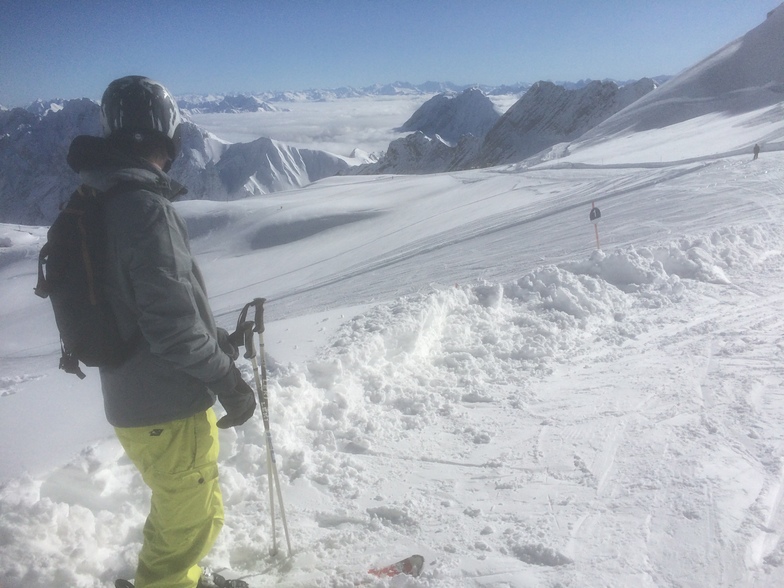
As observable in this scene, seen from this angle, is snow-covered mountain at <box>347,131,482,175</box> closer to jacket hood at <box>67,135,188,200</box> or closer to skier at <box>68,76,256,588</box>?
skier at <box>68,76,256,588</box>

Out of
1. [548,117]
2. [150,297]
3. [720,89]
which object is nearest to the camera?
[150,297]

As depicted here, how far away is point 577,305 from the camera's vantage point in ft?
20.5

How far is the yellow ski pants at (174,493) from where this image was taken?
2240mm

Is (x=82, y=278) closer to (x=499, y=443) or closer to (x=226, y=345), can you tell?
(x=226, y=345)

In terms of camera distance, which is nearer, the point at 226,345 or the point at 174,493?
the point at 174,493

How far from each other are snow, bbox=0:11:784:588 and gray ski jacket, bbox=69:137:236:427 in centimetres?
121

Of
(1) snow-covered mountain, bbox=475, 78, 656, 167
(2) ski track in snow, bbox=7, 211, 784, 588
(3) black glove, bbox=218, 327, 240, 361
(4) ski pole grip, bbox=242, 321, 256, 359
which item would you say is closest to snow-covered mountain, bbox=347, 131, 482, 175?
(1) snow-covered mountain, bbox=475, 78, 656, 167

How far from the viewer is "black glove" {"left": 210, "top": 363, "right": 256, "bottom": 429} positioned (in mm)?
2236

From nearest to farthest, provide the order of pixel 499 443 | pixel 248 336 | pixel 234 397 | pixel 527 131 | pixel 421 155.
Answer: pixel 234 397
pixel 248 336
pixel 499 443
pixel 527 131
pixel 421 155

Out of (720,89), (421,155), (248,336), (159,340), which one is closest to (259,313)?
(248,336)

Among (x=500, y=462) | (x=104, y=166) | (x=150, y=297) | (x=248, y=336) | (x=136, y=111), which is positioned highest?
(x=136, y=111)

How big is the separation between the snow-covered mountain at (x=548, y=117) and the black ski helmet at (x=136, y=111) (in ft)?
466

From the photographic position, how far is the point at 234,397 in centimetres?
232

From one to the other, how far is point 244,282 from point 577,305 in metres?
14.8
